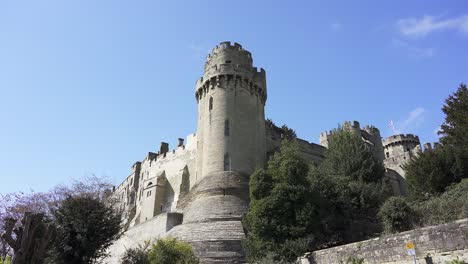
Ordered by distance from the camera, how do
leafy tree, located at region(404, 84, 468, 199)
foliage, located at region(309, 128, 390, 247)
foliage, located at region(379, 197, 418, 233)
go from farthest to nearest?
leafy tree, located at region(404, 84, 468, 199)
foliage, located at region(309, 128, 390, 247)
foliage, located at region(379, 197, 418, 233)

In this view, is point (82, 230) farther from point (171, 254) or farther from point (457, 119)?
point (457, 119)

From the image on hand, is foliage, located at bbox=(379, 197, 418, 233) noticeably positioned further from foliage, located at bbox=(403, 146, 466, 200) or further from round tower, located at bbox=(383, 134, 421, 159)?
round tower, located at bbox=(383, 134, 421, 159)

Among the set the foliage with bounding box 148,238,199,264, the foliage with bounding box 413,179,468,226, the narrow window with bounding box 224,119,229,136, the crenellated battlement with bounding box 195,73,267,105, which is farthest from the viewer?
the crenellated battlement with bounding box 195,73,267,105

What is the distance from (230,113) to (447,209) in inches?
693

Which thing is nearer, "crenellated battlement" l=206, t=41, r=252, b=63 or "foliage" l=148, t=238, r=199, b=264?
"foliage" l=148, t=238, r=199, b=264

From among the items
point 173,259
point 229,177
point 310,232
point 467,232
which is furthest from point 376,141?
point 467,232

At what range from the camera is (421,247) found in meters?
11.4

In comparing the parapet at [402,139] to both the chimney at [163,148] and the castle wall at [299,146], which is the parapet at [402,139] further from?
the chimney at [163,148]

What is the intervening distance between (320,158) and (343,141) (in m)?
8.18

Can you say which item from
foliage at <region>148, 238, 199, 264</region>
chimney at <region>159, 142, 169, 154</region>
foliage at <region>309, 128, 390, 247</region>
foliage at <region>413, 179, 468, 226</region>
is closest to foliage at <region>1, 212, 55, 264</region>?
foliage at <region>148, 238, 199, 264</region>

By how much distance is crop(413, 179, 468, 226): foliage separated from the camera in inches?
648

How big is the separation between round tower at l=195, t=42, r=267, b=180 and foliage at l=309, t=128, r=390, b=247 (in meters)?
6.17

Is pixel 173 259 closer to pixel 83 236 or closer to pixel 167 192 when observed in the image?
pixel 83 236

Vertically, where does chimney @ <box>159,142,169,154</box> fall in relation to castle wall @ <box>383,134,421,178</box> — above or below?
below
